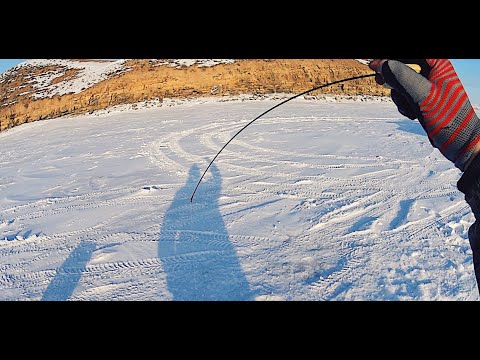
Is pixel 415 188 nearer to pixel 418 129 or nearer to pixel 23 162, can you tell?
pixel 418 129

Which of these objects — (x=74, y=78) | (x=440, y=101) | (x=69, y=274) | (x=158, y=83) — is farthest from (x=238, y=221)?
(x=74, y=78)

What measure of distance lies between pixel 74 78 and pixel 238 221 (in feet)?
37.5

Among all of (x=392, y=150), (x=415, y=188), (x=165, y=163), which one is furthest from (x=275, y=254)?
(x=392, y=150)

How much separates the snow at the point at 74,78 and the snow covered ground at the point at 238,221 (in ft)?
18.3

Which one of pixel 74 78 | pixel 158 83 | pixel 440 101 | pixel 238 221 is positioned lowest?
pixel 238 221

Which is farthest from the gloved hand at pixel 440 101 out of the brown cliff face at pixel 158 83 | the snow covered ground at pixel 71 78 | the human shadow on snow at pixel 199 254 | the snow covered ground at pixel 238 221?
the snow covered ground at pixel 71 78

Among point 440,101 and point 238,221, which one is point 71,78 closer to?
point 238,221

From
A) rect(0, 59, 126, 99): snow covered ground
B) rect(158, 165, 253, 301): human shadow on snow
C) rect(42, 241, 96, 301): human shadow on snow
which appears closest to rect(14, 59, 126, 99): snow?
rect(0, 59, 126, 99): snow covered ground

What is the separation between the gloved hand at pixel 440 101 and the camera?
108cm

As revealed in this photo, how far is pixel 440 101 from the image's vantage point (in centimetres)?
108

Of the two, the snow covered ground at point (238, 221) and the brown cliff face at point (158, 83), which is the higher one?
the brown cliff face at point (158, 83)

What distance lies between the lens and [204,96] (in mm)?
12211

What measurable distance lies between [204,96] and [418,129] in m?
7.17

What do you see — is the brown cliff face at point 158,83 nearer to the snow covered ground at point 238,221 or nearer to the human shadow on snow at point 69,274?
the snow covered ground at point 238,221
